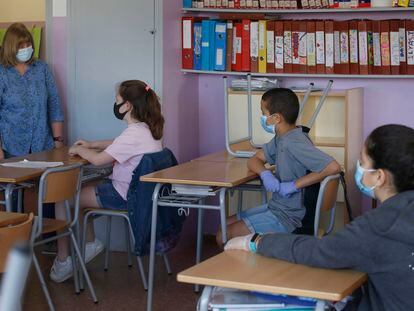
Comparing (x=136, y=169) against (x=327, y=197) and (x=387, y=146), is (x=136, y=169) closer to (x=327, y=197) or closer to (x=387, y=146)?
(x=327, y=197)

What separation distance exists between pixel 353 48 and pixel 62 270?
2353 millimetres

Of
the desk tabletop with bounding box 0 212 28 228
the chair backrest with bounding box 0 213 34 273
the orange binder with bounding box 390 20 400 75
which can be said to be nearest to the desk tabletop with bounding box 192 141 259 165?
the orange binder with bounding box 390 20 400 75

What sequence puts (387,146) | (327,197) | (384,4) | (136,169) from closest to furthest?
(387,146) < (327,197) < (136,169) < (384,4)

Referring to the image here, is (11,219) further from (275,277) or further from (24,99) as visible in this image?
(24,99)

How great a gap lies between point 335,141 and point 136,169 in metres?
1.68

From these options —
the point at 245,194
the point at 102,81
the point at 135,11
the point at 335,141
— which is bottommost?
the point at 245,194

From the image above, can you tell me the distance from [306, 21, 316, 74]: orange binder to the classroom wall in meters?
2.44

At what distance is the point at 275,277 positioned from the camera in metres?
2.20

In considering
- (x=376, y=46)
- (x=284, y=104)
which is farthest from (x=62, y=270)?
(x=376, y=46)

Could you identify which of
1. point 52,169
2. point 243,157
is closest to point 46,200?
point 52,169

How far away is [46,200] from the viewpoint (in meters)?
3.88

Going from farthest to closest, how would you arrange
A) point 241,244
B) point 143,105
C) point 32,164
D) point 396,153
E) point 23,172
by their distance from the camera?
point 143,105 < point 32,164 < point 23,172 < point 241,244 < point 396,153

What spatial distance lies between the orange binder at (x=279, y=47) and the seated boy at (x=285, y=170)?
1440mm

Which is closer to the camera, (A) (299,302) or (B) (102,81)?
(A) (299,302)
